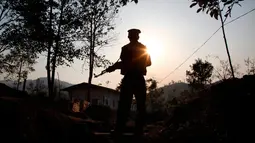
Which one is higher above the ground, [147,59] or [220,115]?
[147,59]

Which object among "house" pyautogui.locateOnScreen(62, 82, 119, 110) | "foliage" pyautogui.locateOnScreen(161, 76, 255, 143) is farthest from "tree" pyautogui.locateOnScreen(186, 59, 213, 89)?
"foliage" pyautogui.locateOnScreen(161, 76, 255, 143)

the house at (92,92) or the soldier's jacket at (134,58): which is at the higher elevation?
the house at (92,92)

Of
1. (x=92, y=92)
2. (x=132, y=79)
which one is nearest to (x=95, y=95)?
(x=92, y=92)

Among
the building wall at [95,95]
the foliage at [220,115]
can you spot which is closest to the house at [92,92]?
the building wall at [95,95]

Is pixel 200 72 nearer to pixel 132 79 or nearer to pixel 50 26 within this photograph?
pixel 50 26

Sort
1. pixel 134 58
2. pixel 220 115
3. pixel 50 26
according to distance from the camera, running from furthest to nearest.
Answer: pixel 50 26 < pixel 220 115 < pixel 134 58

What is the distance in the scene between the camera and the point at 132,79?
4.82 meters

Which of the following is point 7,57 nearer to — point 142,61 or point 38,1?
point 38,1

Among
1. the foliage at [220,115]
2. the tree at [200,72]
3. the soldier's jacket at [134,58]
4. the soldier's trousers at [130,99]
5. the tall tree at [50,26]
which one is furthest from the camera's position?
the tree at [200,72]

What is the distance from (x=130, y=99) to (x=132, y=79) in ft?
1.05

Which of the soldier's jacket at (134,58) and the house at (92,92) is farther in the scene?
the house at (92,92)

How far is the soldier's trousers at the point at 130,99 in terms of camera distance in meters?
4.74

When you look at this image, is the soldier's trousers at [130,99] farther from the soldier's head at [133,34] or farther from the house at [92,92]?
the house at [92,92]

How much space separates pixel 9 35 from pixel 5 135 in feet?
93.6
